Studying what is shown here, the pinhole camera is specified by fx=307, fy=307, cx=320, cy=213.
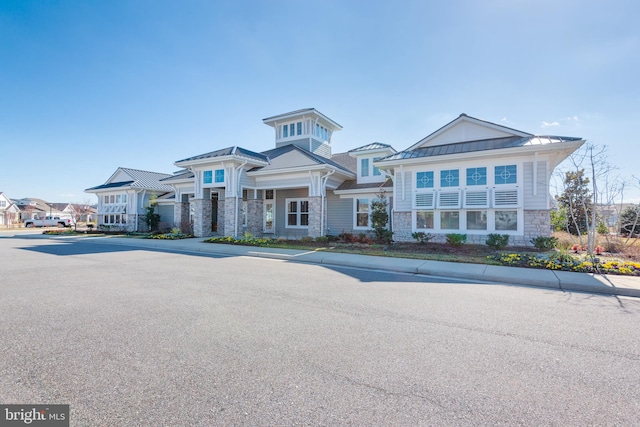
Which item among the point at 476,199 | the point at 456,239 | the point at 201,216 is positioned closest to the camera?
the point at 456,239

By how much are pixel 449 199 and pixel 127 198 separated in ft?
89.4

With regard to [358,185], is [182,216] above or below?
below

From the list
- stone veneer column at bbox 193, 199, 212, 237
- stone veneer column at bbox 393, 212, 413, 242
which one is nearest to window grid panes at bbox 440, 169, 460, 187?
stone veneer column at bbox 393, 212, 413, 242

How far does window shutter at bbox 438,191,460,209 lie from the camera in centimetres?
1345

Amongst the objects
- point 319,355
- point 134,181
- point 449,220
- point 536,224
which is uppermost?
point 134,181

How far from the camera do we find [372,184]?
58.5 feet

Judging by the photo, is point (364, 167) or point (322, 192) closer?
point (322, 192)

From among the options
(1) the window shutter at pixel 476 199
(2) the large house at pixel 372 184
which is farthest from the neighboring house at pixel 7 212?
(1) the window shutter at pixel 476 199

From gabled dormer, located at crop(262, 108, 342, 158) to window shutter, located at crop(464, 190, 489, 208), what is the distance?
10992 millimetres

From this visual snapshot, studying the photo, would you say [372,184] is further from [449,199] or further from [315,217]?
[449,199]

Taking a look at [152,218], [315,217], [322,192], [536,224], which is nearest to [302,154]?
[322,192]

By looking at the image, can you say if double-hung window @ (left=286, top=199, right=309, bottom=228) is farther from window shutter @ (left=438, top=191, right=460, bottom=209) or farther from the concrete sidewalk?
window shutter @ (left=438, top=191, right=460, bottom=209)

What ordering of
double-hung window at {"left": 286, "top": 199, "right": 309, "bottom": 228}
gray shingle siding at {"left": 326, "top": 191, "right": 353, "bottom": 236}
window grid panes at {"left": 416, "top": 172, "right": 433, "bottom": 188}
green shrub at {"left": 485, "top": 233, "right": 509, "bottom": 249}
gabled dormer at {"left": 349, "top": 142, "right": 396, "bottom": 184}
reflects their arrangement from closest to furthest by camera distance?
green shrub at {"left": 485, "top": 233, "right": 509, "bottom": 249}, window grid panes at {"left": 416, "top": 172, "right": 433, "bottom": 188}, gabled dormer at {"left": 349, "top": 142, "right": 396, "bottom": 184}, gray shingle siding at {"left": 326, "top": 191, "right": 353, "bottom": 236}, double-hung window at {"left": 286, "top": 199, "right": 309, "bottom": 228}

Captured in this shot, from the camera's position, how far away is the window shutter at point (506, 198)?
12359mm
